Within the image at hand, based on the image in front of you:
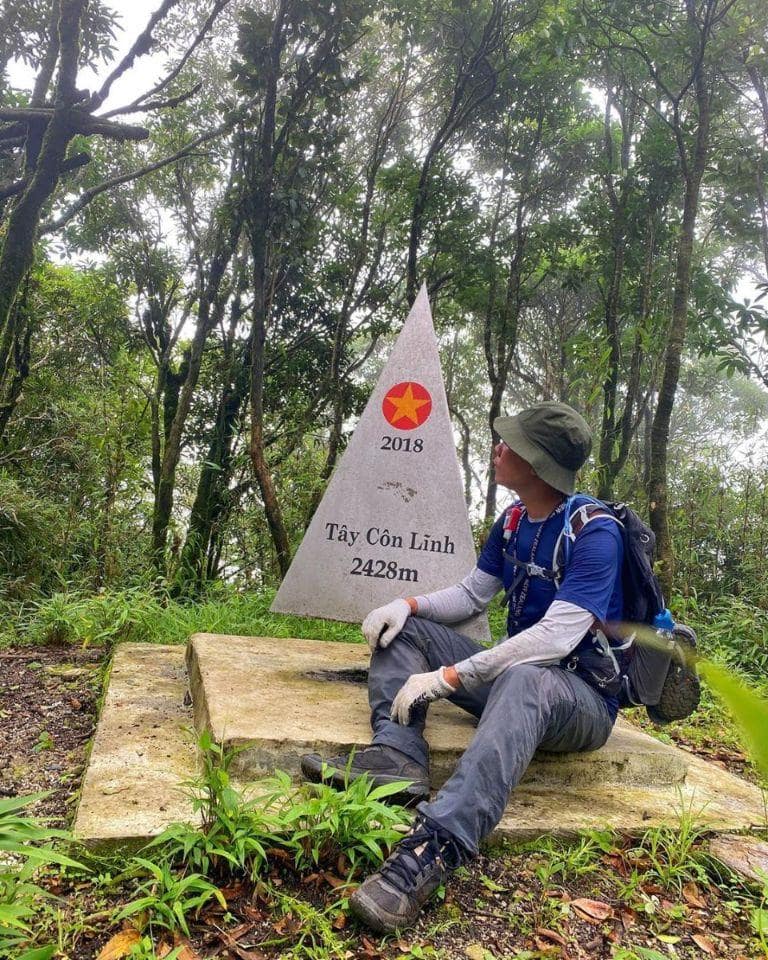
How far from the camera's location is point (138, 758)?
2379mm

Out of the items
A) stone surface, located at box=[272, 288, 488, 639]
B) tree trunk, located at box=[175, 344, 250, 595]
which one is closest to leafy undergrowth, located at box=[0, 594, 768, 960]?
stone surface, located at box=[272, 288, 488, 639]

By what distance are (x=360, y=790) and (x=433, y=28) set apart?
665 centimetres

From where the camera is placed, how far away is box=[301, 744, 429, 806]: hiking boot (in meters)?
2.11

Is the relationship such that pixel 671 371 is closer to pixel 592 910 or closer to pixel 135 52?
pixel 592 910

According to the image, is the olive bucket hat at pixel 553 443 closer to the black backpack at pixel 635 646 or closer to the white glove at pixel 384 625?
the black backpack at pixel 635 646

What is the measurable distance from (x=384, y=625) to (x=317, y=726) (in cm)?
40

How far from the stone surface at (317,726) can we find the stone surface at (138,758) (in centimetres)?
11

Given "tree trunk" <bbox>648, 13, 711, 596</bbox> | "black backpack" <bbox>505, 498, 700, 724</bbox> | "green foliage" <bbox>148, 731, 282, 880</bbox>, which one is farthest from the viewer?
"tree trunk" <bbox>648, 13, 711, 596</bbox>

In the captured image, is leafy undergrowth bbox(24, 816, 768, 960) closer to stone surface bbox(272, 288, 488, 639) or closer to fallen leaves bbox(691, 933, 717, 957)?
fallen leaves bbox(691, 933, 717, 957)

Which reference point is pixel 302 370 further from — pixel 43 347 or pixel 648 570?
pixel 648 570

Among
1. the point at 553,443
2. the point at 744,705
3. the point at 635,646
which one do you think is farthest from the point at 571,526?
the point at 744,705

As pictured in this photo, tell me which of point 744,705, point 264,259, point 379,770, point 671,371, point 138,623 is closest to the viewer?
point 744,705

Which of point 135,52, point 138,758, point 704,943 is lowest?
point 704,943

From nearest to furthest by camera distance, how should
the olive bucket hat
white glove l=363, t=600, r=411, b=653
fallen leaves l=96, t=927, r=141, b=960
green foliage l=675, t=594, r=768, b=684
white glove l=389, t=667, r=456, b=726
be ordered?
fallen leaves l=96, t=927, r=141, b=960
white glove l=389, t=667, r=456, b=726
the olive bucket hat
white glove l=363, t=600, r=411, b=653
green foliage l=675, t=594, r=768, b=684
